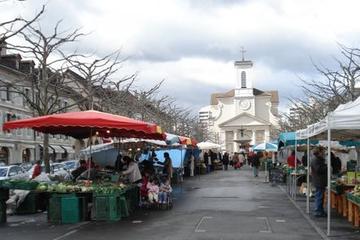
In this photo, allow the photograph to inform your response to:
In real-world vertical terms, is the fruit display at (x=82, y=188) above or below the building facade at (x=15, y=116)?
below

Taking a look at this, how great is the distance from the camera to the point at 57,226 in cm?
1414

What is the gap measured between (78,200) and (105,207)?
0.70 metres

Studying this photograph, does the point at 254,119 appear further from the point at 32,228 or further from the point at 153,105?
the point at 32,228

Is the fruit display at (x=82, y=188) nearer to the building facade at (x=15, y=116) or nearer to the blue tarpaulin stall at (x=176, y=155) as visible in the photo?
the blue tarpaulin stall at (x=176, y=155)

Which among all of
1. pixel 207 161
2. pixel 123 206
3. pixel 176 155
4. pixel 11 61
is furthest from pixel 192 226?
pixel 11 61

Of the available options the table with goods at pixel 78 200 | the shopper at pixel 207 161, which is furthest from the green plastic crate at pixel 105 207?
the shopper at pixel 207 161

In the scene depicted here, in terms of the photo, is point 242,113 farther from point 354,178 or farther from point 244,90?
point 354,178

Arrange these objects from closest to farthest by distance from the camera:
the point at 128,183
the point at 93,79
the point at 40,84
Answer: the point at 128,183
the point at 40,84
the point at 93,79

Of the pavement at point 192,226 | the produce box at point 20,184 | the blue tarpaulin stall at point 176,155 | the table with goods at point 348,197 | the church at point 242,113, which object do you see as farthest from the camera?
the church at point 242,113

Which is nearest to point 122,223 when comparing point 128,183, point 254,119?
point 128,183

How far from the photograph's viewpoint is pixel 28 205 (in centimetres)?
1723

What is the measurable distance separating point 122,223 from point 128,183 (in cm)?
318

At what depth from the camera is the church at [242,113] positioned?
123 m

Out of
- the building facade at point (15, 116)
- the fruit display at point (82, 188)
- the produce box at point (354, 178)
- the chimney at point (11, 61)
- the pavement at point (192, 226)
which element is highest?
the chimney at point (11, 61)
